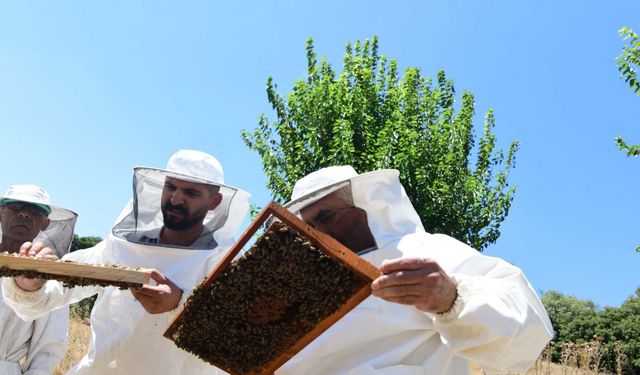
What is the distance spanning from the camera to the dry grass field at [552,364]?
8094mm

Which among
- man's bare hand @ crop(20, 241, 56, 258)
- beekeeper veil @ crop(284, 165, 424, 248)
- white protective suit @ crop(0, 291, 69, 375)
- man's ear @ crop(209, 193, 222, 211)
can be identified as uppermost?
beekeeper veil @ crop(284, 165, 424, 248)

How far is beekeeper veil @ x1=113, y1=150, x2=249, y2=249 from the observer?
15.5 feet

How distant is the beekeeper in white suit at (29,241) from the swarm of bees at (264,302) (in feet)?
9.41

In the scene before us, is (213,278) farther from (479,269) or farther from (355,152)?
(355,152)

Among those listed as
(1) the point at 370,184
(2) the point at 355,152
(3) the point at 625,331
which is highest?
(2) the point at 355,152

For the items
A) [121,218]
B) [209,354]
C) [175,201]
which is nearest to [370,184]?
[209,354]

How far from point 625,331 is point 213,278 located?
91.2ft

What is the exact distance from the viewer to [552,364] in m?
11.8

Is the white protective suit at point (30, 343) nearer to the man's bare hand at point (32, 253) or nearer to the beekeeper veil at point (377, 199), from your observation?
the man's bare hand at point (32, 253)

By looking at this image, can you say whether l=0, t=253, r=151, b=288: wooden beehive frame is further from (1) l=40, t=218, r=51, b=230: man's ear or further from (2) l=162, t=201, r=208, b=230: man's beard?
(1) l=40, t=218, r=51, b=230: man's ear

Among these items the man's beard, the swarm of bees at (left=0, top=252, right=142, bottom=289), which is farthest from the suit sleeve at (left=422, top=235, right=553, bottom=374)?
the man's beard

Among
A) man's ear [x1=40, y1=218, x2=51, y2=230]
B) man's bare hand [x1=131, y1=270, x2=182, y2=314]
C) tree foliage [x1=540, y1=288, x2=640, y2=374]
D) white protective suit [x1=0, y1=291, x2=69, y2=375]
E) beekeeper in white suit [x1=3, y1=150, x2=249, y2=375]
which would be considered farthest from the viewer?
tree foliage [x1=540, y1=288, x2=640, y2=374]

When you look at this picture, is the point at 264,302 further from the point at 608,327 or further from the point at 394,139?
the point at 608,327

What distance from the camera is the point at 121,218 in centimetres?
491
